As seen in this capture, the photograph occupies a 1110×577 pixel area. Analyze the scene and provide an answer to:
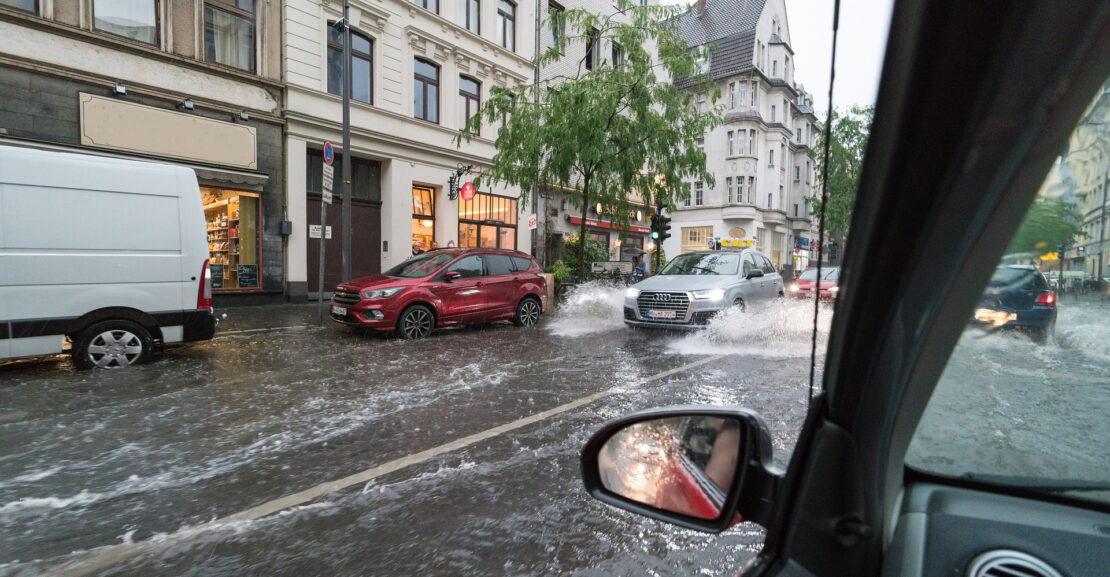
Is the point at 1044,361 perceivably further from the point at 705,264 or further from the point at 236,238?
the point at 236,238

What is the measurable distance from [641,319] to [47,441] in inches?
305

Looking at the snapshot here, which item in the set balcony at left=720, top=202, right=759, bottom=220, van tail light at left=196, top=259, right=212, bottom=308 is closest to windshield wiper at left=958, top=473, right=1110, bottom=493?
van tail light at left=196, top=259, right=212, bottom=308

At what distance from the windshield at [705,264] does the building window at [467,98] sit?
11.9m

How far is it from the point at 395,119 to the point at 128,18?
6.94m

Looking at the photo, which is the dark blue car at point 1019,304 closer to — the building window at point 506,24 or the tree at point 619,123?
the tree at point 619,123

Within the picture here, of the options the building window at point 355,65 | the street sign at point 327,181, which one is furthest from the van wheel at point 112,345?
the building window at point 355,65

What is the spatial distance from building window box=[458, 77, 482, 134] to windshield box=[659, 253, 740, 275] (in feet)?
39.2

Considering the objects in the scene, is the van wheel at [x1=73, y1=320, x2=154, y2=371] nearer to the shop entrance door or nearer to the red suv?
the red suv

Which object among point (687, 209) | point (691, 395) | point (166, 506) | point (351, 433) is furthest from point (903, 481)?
point (687, 209)

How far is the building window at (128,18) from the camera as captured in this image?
12.3 meters

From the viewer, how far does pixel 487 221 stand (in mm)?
21141

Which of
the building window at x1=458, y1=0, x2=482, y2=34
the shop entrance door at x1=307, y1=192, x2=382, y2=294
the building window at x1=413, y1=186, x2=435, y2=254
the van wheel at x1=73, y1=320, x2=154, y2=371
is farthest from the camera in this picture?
the building window at x1=458, y1=0, x2=482, y2=34

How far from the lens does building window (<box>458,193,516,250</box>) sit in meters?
20.2

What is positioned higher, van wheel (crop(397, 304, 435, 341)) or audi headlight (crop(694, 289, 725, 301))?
audi headlight (crop(694, 289, 725, 301))
